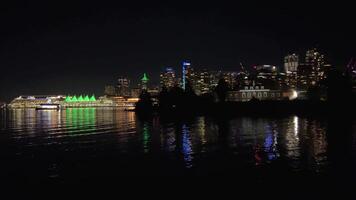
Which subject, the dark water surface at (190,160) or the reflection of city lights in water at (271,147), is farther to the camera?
the reflection of city lights in water at (271,147)

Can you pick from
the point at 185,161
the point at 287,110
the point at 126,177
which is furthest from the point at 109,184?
the point at 287,110

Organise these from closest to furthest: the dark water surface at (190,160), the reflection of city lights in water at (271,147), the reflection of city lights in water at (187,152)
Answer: the dark water surface at (190,160)
the reflection of city lights in water at (187,152)
the reflection of city lights in water at (271,147)

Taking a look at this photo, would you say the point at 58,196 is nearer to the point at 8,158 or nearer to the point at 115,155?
the point at 115,155

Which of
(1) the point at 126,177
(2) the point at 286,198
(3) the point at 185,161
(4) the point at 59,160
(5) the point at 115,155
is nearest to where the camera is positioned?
(2) the point at 286,198

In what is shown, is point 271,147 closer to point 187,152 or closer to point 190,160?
point 187,152

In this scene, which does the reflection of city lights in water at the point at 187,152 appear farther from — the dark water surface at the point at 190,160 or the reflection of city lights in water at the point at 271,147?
the reflection of city lights in water at the point at 271,147

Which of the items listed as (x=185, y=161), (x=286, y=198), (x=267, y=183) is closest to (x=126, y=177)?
(x=185, y=161)

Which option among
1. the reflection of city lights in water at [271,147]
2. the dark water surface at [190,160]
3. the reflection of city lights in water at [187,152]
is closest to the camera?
the dark water surface at [190,160]

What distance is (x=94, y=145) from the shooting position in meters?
35.8

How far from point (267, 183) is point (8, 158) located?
1962 cm

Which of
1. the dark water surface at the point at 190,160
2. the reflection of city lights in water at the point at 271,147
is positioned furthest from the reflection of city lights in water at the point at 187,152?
the reflection of city lights in water at the point at 271,147

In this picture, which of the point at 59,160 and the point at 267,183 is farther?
the point at 59,160

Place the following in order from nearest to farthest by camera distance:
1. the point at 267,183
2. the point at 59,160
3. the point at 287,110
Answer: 1. the point at 267,183
2. the point at 59,160
3. the point at 287,110

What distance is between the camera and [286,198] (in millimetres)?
16406
